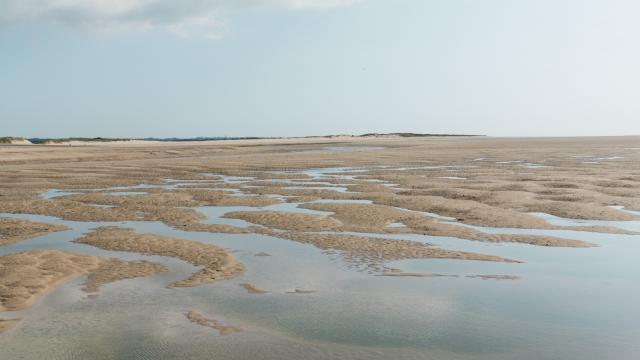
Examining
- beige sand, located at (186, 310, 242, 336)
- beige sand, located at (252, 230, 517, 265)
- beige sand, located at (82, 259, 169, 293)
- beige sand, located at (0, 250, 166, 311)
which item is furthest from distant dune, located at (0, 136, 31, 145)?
beige sand, located at (186, 310, 242, 336)

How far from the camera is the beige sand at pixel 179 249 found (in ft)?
31.2

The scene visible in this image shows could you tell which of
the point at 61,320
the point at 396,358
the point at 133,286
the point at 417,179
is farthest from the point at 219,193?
the point at 396,358

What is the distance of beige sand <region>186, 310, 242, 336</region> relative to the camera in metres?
6.80

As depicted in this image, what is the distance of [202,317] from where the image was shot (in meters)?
7.30

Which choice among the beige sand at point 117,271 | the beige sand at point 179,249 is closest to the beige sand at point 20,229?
the beige sand at point 179,249

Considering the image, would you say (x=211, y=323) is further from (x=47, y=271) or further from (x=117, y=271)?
(x=47, y=271)

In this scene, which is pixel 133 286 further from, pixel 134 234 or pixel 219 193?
pixel 219 193

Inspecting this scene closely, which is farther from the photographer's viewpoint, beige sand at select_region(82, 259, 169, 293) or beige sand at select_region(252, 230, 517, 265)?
beige sand at select_region(252, 230, 517, 265)

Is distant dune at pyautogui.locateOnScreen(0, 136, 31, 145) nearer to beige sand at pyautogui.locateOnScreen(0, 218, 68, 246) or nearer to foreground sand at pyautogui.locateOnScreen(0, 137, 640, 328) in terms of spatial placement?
foreground sand at pyautogui.locateOnScreen(0, 137, 640, 328)

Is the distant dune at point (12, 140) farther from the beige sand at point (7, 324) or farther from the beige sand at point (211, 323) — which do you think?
the beige sand at point (211, 323)

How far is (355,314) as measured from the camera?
744cm

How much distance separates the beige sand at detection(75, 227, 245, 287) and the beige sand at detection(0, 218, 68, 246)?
1.25 metres

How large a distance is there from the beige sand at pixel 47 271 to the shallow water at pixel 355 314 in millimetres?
353

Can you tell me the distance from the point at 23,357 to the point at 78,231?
810cm
